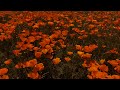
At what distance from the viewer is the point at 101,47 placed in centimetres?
501

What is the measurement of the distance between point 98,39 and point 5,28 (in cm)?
174

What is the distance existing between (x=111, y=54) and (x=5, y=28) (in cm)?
200

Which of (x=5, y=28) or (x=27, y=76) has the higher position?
(x=5, y=28)

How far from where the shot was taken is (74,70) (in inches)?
160

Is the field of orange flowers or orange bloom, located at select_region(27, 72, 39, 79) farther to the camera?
the field of orange flowers

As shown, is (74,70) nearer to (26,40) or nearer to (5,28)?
(26,40)

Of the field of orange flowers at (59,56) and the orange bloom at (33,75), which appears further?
the field of orange flowers at (59,56)

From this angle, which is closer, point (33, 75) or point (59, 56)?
point (33, 75)
